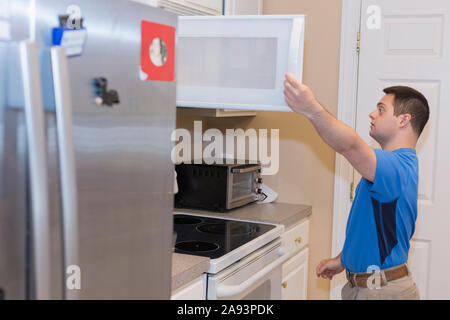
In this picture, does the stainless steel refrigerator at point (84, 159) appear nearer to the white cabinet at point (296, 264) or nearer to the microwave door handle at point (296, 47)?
the microwave door handle at point (296, 47)

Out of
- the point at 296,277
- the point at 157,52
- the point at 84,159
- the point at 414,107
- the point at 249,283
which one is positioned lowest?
the point at 296,277

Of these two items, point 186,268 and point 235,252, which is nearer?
point 186,268

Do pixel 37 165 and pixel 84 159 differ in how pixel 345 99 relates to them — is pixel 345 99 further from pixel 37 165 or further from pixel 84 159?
pixel 37 165

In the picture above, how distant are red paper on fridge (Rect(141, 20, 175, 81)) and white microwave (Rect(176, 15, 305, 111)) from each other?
0.44 m

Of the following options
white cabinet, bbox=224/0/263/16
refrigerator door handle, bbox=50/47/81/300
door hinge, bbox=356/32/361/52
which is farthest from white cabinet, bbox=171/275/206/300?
door hinge, bbox=356/32/361/52

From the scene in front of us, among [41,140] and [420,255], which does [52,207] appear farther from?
[420,255]

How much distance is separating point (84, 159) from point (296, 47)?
84 centimetres

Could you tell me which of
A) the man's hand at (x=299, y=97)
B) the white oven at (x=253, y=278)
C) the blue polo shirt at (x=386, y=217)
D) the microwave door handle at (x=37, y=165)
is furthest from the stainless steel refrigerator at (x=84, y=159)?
the blue polo shirt at (x=386, y=217)

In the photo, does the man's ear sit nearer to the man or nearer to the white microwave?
the man

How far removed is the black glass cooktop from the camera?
2.11 meters

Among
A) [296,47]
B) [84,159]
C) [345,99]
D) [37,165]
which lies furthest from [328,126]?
[345,99]

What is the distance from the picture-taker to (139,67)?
129cm

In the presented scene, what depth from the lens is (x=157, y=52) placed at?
1358mm

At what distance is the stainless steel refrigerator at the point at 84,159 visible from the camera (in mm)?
999
